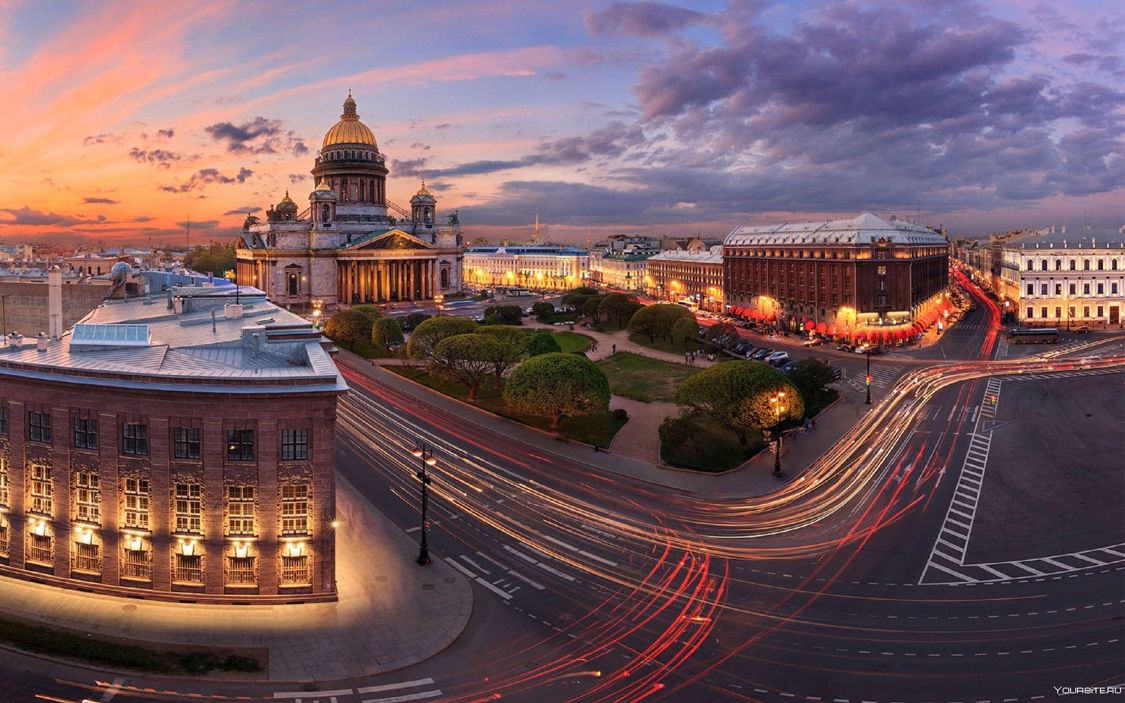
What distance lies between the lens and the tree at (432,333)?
289 ft

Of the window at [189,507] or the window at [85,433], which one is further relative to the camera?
the window at [85,433]

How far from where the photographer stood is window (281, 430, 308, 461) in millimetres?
35656

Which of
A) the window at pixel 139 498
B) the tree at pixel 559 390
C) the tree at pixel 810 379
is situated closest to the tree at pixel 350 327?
the tree at pixel 559 390

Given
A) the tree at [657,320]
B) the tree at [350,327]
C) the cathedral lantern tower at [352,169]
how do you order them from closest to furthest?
the tree at [350,327], the tree at [657,320], the cathedral lantern tower at [352,169]

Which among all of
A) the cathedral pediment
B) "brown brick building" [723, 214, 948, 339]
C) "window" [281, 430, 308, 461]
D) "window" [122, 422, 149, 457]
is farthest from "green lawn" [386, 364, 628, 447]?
the cathedral pediment

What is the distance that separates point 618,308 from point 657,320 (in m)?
20.3

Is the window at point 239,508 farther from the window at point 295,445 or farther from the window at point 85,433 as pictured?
the window at point 85,433

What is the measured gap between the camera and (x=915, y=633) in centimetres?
3353

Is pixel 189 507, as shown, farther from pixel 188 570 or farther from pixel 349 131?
pixel 349 131

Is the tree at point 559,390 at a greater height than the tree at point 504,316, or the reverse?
the tree at point 504,316

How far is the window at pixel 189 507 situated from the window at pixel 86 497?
4040mm

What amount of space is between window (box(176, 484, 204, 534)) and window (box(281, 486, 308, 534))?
3.69 meters

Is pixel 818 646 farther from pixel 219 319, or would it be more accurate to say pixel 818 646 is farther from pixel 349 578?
pixel 219 319

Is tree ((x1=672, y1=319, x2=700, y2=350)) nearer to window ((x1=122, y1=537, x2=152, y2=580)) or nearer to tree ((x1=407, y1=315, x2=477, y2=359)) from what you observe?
tree ((x1=407, y1=315, x2=477, y2=359))
